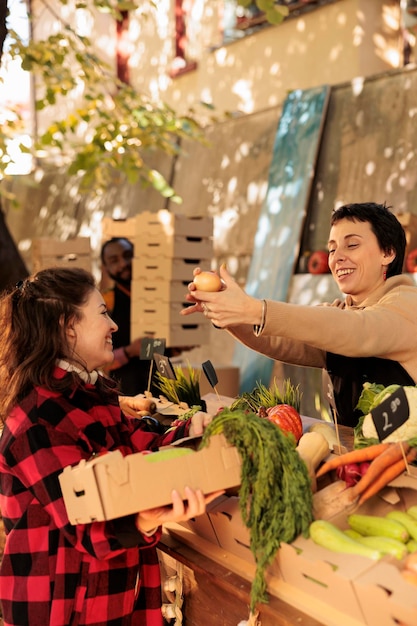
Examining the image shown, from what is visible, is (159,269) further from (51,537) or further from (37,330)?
(51,537)

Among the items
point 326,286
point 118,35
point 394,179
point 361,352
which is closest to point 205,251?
point 326,286

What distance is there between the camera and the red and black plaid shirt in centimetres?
169

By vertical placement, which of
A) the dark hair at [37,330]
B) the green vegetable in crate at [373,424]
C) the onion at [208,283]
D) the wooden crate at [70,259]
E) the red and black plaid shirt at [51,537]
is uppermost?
the wooden crate at [70,259]

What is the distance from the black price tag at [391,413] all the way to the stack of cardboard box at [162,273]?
3.64 metres

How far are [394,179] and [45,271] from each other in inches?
201

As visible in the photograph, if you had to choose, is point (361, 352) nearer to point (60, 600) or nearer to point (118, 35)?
point (60, 600)

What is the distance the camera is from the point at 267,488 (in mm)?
1572

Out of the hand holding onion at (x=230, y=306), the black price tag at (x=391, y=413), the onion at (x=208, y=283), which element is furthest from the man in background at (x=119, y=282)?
the black price tag at (x=391, y=413)

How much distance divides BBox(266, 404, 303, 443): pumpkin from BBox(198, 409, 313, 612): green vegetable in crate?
545 mm

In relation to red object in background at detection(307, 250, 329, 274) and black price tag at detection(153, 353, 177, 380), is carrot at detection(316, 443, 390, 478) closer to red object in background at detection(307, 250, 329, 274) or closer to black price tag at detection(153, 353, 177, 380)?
black price tag at detection(153, 353, 177, 380)

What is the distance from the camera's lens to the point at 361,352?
2.16 m

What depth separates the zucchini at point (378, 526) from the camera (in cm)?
161

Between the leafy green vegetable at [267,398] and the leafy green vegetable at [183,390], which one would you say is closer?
the leafy green vegetable at [267,398]

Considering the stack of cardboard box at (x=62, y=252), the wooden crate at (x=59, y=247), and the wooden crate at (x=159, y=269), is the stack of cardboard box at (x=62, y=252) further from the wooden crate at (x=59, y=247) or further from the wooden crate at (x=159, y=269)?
the wooden crate at (x=159, y=269)
